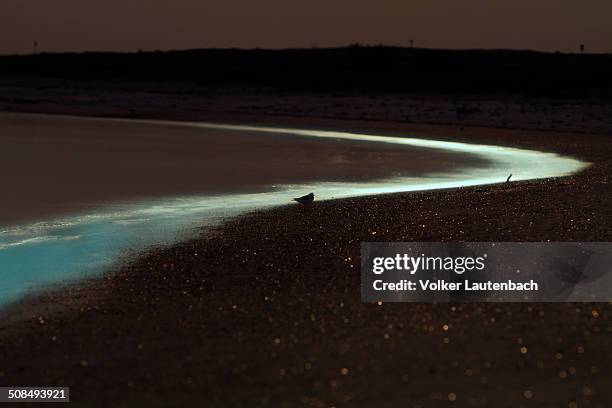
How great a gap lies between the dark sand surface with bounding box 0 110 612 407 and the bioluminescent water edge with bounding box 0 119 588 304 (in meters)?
0.54

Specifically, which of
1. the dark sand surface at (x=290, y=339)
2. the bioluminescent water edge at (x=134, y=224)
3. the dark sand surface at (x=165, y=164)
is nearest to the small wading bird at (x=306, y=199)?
the bioluminescent water edge at (x=134, y=224)

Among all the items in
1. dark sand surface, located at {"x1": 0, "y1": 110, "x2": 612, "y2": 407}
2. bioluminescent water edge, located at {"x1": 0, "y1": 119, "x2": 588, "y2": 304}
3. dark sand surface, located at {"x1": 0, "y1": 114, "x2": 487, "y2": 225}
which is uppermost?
dark sand surface, located at {"x1": 0, "y1": 110, "x2": 612, "y2": 407}

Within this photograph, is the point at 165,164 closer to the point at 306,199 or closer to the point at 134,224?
the point at 306,199

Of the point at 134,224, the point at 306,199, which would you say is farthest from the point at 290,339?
the point at 306,199

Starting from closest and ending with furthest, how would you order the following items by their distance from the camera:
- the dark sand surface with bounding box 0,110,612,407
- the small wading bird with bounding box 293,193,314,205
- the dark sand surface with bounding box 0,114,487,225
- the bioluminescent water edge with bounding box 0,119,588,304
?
the dark sand surface with bounding box 0,110,612,407 < the bioluminescent water edge with bounding box 0,119,588,304 < the small wading bird with bounding box 293,193,314,205 < the dark sand surface with bounding box 0,114,487,225

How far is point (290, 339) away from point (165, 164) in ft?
42.2

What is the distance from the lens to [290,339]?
235 inches

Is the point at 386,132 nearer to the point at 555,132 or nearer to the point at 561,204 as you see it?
the point at 555,132

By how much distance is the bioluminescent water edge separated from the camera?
8359mm

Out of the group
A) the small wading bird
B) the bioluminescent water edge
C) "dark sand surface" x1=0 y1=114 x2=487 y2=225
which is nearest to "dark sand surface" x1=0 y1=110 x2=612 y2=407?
the bioluminescent water edge

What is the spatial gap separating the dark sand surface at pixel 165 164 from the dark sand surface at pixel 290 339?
424 centimetres

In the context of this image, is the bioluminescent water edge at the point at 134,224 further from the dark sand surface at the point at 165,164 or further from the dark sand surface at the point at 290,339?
the dark sand surface at the point at 165,164

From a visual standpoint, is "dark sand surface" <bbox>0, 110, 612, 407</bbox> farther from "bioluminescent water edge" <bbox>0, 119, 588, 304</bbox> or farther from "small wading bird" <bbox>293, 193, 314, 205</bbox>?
"small wading bird" <bbox>293, 193, 314, 205</bbox>

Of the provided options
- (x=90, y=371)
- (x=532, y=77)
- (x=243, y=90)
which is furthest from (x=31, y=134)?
(x=532, y=77)
